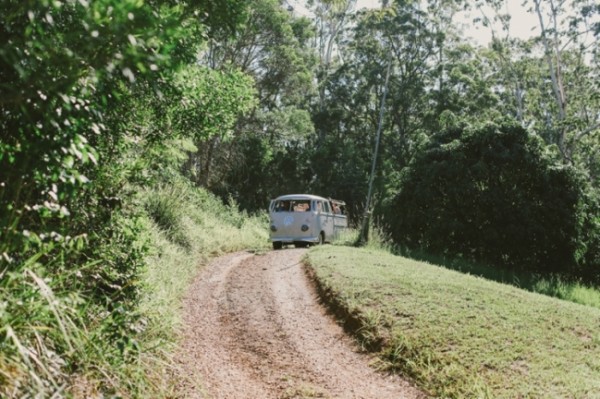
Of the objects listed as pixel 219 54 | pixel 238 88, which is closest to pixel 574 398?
pixel 238 88

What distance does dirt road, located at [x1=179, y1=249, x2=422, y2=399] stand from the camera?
4.90 meters

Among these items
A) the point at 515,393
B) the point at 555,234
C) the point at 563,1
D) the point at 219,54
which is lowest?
the point at 515,393

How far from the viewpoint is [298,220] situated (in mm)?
15203

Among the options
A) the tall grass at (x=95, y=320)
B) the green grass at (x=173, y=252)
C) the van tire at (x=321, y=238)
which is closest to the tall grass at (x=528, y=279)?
the van tire at (x=321, y=238)

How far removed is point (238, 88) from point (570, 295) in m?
8.94

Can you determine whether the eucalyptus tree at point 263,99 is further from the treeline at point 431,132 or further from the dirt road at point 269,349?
the dirt road at point 269,349

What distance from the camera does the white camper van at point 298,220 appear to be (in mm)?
15188

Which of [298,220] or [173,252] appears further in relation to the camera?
[298,220]

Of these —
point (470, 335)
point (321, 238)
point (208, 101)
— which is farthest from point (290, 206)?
point (470, 335)

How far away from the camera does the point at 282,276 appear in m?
9.70

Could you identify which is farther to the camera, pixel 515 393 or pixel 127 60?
pixel 515 393

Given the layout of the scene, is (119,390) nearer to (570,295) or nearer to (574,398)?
(574,398)

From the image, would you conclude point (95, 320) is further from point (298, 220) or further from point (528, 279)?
point (528, 279)

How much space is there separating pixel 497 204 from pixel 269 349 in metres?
9.92
